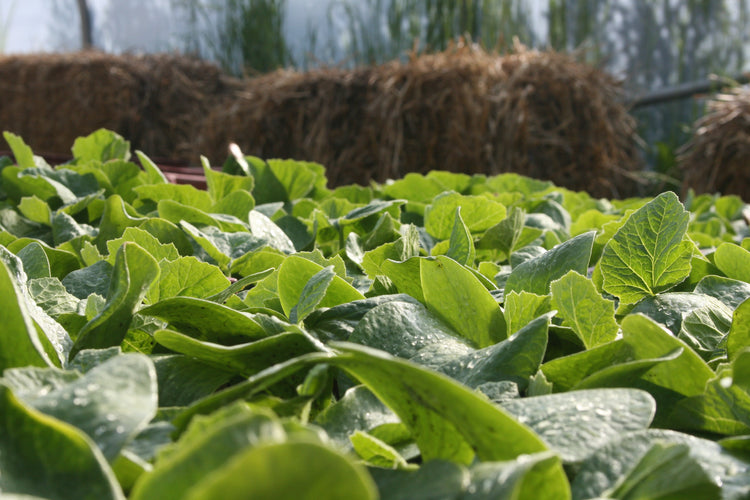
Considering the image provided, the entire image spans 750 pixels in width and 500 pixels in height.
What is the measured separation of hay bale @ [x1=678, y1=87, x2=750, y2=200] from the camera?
299 cm

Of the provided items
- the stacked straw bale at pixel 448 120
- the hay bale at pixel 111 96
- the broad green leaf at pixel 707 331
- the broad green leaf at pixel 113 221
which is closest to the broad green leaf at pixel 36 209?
the broad green leaf at pixel 113 221

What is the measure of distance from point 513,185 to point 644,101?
4547mm

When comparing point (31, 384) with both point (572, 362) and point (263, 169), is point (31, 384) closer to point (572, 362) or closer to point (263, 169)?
point (572, 362)

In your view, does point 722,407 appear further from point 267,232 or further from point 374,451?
point 267,232

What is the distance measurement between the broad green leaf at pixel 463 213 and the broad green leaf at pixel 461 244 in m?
0.13

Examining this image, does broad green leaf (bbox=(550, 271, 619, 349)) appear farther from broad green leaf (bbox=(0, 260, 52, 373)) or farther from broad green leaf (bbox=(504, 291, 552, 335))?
broad green leaf (bbox=(0, 260, 52, 373))

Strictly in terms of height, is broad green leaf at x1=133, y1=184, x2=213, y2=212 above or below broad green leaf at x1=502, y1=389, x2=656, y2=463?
above

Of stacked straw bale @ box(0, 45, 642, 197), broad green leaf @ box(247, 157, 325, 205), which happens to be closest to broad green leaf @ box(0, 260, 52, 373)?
broad green leaf @ box(247, 157, 325, 205)

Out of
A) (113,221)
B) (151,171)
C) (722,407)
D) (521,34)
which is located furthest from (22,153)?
(521,34)

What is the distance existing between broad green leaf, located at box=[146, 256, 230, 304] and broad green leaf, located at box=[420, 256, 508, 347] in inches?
4.8

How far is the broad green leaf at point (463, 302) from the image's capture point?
0.35 meters

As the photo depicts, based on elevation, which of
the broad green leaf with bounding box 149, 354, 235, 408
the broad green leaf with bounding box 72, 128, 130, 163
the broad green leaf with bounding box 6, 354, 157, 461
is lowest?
the broad green leaf with bounding box 149, 354, 235, 408

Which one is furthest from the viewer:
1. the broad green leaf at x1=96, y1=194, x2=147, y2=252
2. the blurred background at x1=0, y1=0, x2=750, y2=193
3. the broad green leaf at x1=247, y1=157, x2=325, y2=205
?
the blurred background at x1=0, y1=0, x2=750, y2=193

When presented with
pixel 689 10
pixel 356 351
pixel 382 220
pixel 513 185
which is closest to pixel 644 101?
pixel 689 10
